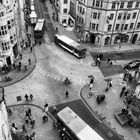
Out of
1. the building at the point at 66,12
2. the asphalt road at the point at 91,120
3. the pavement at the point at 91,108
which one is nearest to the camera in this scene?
the asphalt road at the point at 91,120

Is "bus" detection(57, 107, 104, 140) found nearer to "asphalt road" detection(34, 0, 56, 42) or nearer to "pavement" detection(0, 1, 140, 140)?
"pavement" detection(0, 1, 140, 140)

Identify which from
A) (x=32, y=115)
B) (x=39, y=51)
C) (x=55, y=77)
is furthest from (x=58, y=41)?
(x=32, y=115)

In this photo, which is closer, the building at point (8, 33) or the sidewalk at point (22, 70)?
the building at point (8, 33)

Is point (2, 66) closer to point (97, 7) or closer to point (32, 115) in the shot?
point (32, 115)

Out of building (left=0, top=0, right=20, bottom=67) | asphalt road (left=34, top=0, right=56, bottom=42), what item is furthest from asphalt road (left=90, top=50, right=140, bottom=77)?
building (left=0, top=0, right=20, bottom=67)

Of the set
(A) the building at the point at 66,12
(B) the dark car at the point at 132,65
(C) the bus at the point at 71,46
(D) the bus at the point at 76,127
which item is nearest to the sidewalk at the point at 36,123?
(D) the bus at the point at 76,127

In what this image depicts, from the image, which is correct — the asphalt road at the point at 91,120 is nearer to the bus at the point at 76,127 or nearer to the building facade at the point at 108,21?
the bus at the point at 76,127
